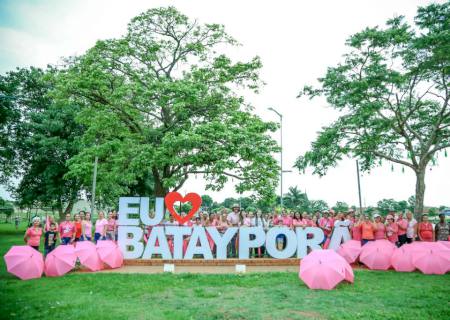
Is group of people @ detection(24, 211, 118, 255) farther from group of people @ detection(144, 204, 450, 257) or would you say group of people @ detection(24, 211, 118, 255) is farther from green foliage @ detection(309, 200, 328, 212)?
green foliage @ detection(309, 200, 328, 212)

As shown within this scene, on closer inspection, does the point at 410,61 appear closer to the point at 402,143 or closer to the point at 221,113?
the point at 402,143

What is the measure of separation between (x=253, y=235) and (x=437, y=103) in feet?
49.8

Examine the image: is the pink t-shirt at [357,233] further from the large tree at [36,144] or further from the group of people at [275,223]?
the large tree at [36,144]

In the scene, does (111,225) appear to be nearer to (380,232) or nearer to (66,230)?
(66,230)

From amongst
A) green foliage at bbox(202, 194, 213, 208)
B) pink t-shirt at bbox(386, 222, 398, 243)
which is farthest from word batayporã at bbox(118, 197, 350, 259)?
green foliage at bbox(202, 194, 213, 208)

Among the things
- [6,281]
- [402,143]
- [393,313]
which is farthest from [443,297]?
[402,143]

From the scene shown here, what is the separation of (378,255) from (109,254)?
374 inches

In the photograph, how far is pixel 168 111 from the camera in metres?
21.1

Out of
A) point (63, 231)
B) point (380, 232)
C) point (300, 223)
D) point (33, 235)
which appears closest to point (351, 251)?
point (380, 232)

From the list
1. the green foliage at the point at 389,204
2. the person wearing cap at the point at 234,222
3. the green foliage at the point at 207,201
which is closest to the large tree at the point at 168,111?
the person wearing cap at the point at 234,222

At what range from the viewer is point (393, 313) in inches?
299

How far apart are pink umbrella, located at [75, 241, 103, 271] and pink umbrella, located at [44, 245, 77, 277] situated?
41 cm

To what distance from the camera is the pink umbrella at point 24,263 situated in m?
11.6

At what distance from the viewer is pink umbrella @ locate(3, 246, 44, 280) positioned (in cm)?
1162
